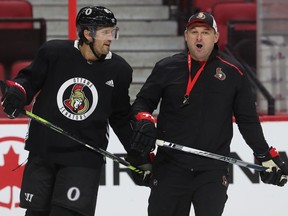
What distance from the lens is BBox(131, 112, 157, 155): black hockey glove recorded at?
16.2 ft

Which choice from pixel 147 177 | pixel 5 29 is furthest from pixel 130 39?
pixel 147 177

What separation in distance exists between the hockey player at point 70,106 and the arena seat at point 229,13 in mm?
2278

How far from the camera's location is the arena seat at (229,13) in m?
7.22

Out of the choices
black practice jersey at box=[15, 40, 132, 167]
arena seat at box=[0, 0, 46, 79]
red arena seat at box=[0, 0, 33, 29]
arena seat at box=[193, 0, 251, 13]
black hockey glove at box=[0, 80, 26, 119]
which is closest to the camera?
black hockey glove at box=[0, 80, 26, 119]

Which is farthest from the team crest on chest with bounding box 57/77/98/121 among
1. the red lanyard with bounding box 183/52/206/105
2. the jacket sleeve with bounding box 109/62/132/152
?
the red lanyard with bounding box 183/52/206/105

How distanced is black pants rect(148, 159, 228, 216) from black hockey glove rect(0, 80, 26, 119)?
815 mm

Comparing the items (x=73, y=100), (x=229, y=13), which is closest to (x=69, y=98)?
(x=73, y=100)

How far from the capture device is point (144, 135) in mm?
4930

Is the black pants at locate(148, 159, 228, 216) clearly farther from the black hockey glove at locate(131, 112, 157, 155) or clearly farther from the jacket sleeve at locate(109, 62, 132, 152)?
the jacket sleeve at locate(109, 62, 132, 152)

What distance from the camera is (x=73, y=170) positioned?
4.91 meters

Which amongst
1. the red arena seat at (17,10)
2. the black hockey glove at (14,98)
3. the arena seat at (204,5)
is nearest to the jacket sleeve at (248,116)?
the black hockey glove at (14,98)

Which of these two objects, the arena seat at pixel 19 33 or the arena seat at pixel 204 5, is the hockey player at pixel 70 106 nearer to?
the arena seat at pixel 19 33

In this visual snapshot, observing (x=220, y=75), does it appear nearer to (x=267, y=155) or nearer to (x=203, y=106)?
(x=203, y=106)

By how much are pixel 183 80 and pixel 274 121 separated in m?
1.66
